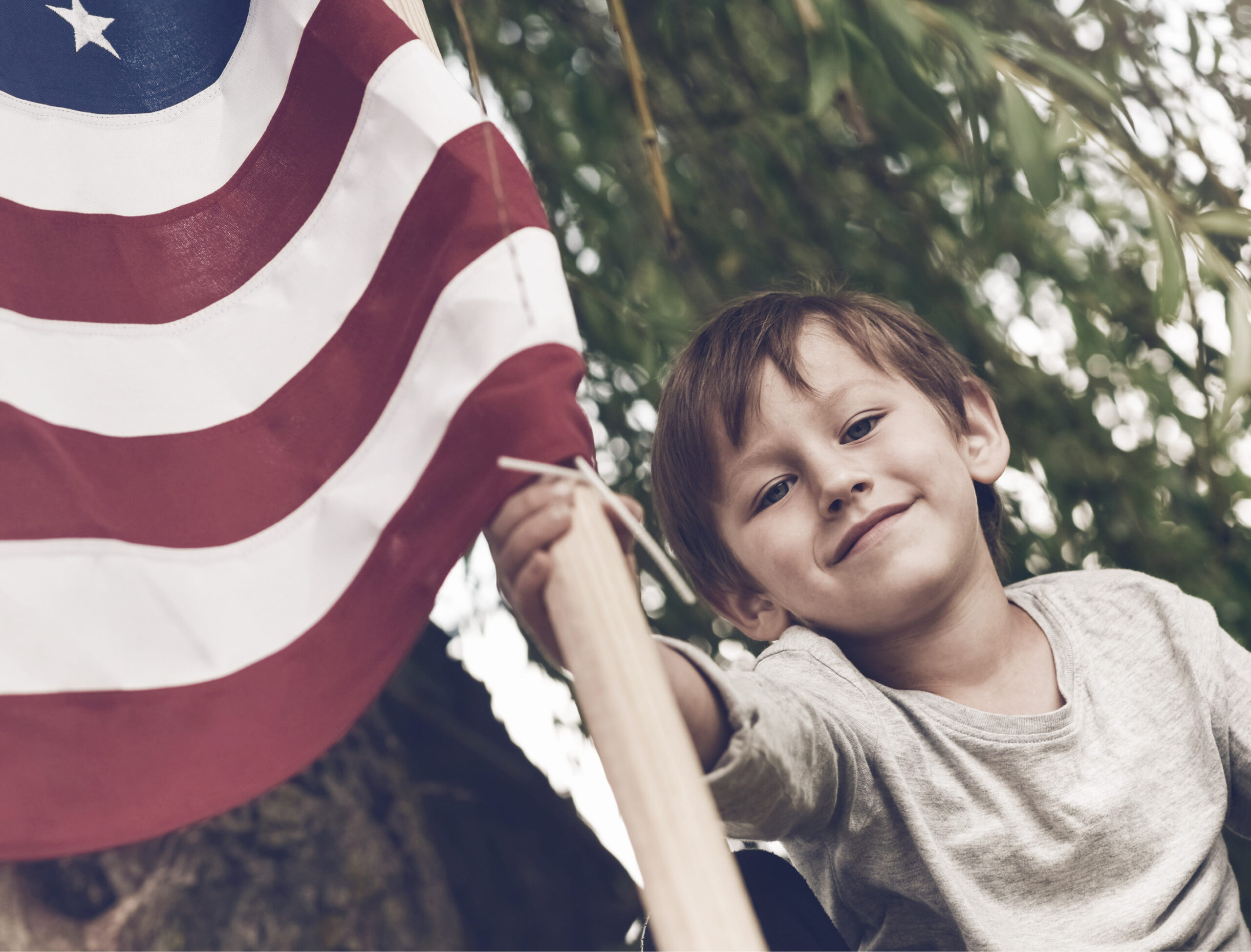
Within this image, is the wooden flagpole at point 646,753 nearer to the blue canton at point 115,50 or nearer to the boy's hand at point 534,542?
the boy's hand at point 534,542

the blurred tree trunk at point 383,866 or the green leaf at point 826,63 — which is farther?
the blurred tree trunk at point 383,866

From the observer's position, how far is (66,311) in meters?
0.86

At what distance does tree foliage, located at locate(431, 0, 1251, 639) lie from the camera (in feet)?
5.05

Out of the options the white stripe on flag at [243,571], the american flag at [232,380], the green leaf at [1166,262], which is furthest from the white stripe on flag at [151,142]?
the green leaf at [1166,262]

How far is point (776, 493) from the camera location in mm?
989

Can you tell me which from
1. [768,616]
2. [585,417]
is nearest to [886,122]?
[768,616]

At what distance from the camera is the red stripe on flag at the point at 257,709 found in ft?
2.18

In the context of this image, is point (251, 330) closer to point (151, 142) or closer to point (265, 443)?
point (265, 443)

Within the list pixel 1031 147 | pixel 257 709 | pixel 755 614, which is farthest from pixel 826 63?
Result: pixel 257 709

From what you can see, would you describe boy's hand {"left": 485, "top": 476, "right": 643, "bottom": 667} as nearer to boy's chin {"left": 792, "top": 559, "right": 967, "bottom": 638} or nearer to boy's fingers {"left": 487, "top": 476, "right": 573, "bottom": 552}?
boy's fingers {"left": 487, "top": 476, "right": 573, "bottom": 552}

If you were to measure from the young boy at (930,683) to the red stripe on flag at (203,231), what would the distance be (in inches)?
16.7

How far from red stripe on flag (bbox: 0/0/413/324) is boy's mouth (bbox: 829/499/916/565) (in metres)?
0.52

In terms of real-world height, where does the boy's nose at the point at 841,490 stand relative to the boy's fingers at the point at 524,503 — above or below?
below

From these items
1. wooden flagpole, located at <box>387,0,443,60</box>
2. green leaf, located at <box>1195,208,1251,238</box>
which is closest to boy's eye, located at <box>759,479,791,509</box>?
wooden flagpole, located at <box>387,0,443,60</box>
